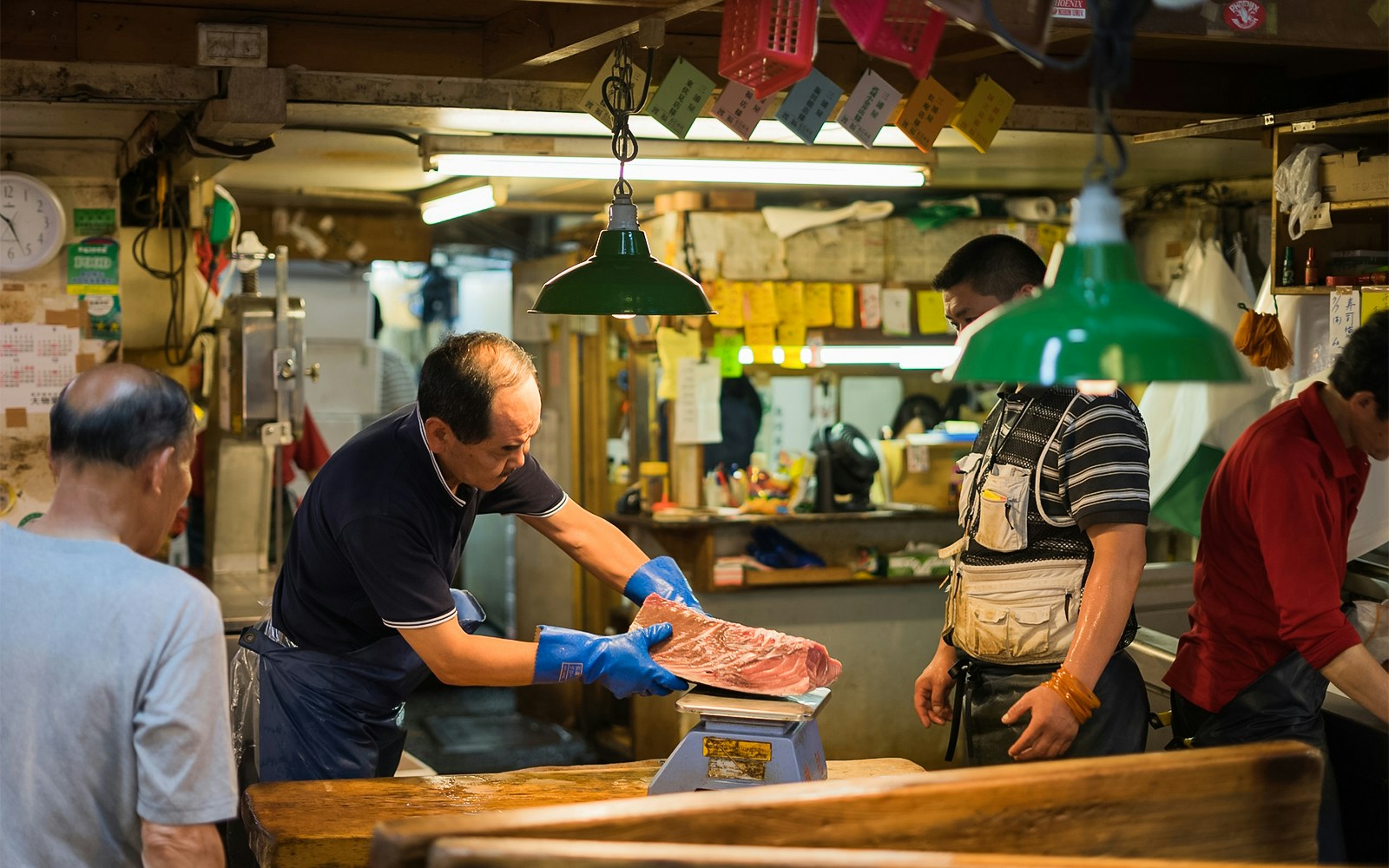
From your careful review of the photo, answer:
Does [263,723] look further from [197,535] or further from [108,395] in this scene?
[197,535]

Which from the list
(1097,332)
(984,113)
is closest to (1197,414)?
(984,113)

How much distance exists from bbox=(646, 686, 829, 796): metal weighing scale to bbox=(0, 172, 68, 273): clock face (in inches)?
144

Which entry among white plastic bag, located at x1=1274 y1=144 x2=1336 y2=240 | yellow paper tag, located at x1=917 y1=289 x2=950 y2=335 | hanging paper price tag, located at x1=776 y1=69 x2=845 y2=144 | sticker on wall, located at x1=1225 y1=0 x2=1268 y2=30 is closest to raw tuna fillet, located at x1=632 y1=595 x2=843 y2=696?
hanging paper price tag, located at x1=776 y1=69 x2=845 y2=144

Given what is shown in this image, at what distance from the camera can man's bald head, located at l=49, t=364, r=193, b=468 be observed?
231 centimetres

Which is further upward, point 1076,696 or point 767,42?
point 767,42

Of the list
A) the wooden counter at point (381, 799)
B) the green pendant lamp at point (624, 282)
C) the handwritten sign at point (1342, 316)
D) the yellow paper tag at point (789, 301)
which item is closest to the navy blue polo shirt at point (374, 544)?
the wooden counter at point (381, 799)

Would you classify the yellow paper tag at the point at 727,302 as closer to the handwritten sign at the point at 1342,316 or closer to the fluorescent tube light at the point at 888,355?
the fluorescent tube light at the point at 888,355

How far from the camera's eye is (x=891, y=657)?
6734 mm

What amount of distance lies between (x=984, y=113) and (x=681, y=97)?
101 cm

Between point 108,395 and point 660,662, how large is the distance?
148cm

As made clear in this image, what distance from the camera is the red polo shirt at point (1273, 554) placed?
3154 mm

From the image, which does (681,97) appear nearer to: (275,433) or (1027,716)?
(1027,716)

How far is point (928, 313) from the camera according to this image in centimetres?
722

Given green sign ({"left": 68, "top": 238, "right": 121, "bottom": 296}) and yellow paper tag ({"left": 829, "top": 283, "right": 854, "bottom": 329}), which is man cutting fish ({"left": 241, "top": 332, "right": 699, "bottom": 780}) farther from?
yellow paper tag ({"left": 829, "top": 283, "right": 854, "bottom": 329})
